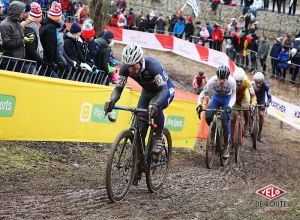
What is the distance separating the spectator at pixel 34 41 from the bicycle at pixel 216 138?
372 cm

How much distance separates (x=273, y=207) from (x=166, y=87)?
2769 mm

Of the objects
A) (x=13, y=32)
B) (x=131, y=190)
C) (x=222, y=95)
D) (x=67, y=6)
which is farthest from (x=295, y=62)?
(x=131, y=190)

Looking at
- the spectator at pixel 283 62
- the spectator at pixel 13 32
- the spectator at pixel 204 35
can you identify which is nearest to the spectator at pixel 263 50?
the spectator at pixel 283 62

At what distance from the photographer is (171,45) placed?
29391 mm

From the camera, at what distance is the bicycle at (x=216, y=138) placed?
12.5m

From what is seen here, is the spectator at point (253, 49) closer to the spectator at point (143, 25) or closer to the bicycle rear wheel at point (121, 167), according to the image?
the spectator at point (143, 25)

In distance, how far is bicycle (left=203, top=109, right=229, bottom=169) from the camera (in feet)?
40.9

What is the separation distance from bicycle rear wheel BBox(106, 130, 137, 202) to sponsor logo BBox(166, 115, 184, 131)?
5.30m

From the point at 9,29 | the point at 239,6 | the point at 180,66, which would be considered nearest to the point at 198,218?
the point at 9,29

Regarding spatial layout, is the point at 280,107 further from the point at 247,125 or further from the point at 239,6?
the point at 239,6

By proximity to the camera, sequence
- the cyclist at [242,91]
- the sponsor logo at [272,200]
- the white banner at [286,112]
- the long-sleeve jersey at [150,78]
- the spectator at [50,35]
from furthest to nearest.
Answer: the white banner at [286,112] → the cyclist at [242,91] → the spectator at [50,35] → the sponsor logo at [272,200] → the long-sleeve jersey at [150,78]

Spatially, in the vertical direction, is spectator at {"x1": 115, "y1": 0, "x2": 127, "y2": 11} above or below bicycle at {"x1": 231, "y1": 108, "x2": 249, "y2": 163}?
above

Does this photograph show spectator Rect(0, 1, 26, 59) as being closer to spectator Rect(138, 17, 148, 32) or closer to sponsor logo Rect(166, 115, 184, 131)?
sponsor logo Rect(166, 115, 184, 131)

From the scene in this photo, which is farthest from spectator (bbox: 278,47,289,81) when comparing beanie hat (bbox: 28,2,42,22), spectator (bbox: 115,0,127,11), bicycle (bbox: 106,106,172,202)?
bicycle (bbox: 106,106,172,202)
